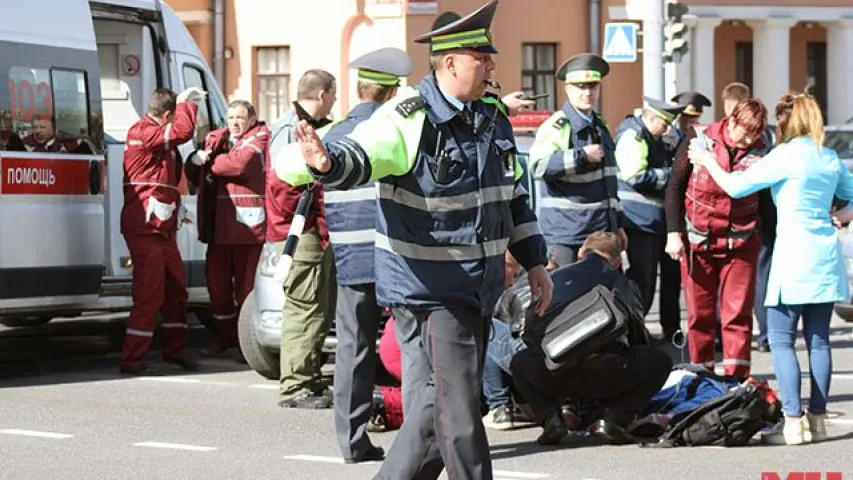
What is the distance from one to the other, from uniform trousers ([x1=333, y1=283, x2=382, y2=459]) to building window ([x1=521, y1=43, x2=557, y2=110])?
31.6 m

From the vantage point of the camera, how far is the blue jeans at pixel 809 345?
11109mm

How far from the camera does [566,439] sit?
11234 millimetres

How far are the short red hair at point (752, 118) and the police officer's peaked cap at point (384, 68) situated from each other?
2076 millimetres

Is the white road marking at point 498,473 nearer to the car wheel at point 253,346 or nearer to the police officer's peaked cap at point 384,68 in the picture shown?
the police officer's peaked cap at point 384,68

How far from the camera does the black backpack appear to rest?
1084 centimetres

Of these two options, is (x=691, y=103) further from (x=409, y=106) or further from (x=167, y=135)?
(x=409, y=106)

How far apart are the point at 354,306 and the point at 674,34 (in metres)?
13.7

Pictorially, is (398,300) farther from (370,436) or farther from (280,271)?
(370,436)

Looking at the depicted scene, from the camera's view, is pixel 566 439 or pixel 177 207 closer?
pixel 566 439

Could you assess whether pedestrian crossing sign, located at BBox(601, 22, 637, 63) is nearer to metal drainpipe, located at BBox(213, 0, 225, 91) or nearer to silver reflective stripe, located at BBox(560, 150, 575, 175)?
silver reflective stripe, located at BBox(560, 150, 575, 175)

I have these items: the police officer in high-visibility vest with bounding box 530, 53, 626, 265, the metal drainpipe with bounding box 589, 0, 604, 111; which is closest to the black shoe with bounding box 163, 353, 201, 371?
the police officer in high-visibility vest with bounding box 530, 53, 626, 265

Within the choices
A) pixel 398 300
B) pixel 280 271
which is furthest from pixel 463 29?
pixel 280 271

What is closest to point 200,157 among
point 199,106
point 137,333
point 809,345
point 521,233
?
point 137,333

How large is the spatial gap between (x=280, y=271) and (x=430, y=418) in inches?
81.6
